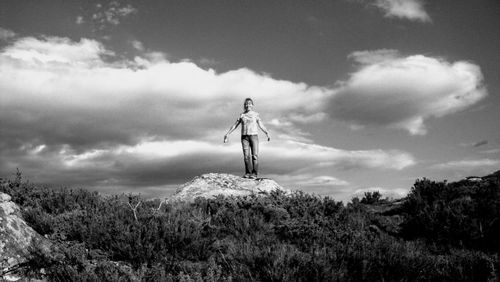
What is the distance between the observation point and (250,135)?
1091 cm

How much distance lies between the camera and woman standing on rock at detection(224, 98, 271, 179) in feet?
35.8

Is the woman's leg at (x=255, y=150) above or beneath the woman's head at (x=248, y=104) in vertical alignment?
beneath

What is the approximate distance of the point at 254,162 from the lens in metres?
11.0

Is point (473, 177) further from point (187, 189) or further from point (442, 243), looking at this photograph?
point (187, 189)


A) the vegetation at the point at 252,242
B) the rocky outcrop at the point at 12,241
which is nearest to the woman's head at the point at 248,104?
the vegetation at the point at 252,242

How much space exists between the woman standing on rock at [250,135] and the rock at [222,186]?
1.34 ft

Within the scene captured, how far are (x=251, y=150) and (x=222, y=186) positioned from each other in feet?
5.09

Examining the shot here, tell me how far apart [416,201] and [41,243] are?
8952 millimetres

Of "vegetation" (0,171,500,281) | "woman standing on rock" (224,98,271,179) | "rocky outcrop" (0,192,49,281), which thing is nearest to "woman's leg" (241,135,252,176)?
"woman standing on rock" (224,98,271,179)

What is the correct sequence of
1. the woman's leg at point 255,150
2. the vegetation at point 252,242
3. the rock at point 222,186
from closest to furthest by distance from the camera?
1. the vegetation at point 252,242
2. the rock at point 222,186
3. the woman's leg at point 255,150

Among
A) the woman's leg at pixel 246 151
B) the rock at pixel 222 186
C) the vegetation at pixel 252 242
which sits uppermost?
the woman's leg at pixel 246 151

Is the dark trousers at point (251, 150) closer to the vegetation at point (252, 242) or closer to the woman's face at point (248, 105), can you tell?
the woman's face at point (248, 105)

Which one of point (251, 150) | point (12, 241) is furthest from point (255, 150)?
point (12, 241)

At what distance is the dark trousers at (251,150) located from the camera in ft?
35.8
